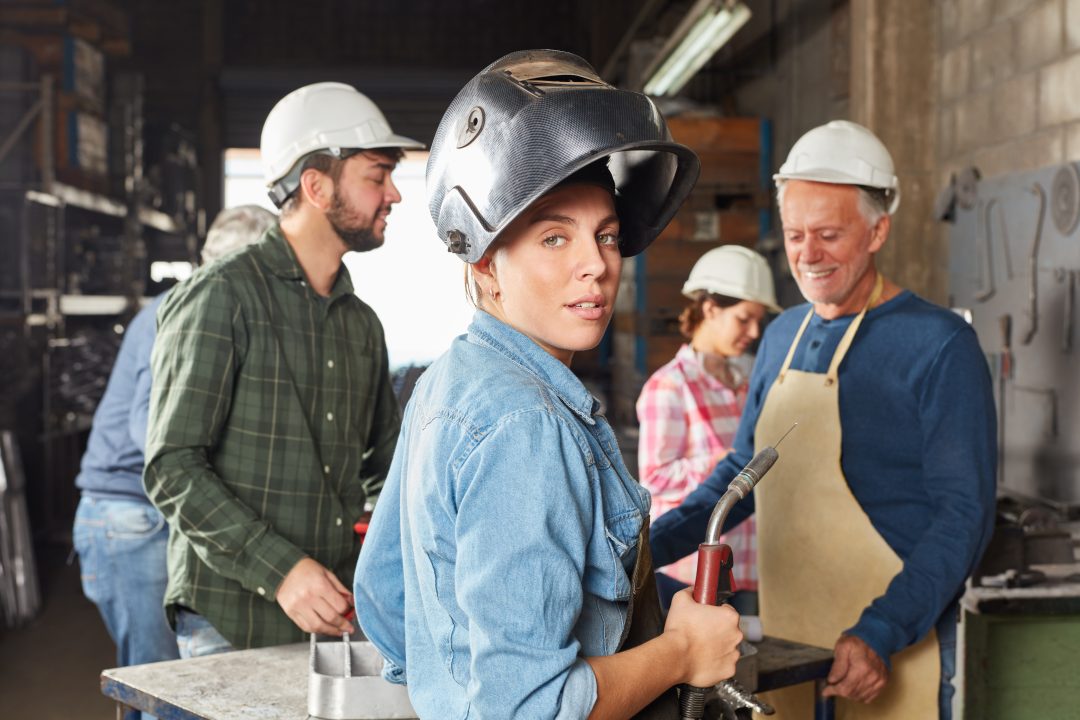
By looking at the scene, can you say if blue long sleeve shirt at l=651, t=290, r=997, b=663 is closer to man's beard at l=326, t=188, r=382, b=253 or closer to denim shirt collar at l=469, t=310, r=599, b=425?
man's beard at l=326, t=188, r=382, b=253

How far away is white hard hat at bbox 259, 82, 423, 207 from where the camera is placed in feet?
9.02

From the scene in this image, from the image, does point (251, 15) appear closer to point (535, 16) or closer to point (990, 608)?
point (535, 16)

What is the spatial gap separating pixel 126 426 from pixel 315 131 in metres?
1.61

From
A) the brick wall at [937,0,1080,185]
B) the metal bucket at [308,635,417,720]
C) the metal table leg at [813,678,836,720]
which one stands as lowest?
the metal table leg at [813,678,836,720]

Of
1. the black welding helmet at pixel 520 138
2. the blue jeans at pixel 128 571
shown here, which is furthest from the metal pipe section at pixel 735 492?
the blue jeans at pixel 128 571

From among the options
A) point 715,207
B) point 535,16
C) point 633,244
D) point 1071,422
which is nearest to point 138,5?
point 535,16

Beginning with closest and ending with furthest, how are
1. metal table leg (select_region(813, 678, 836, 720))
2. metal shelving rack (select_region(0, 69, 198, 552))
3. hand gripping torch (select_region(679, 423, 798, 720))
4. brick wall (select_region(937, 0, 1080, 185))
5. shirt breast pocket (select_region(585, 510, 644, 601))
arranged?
1. shirt breast pocket (select_region(585, 510, 644, 601))
2. hand gripping torch (select_region(679, 423, 798, 720))
3. metal table leg (select_region(813, 678, 836, 720))
4. brick wall (select_region(937, 0, 1080, 185))
5. metal shelving rack (select_region(0, 69, 198, 552))

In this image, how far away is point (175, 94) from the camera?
13.1 meters

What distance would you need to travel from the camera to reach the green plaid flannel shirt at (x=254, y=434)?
2.40 m

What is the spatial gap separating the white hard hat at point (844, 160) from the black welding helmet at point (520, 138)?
4.08 feet

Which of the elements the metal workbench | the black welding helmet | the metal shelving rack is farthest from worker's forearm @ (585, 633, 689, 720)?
the metal shelving rack

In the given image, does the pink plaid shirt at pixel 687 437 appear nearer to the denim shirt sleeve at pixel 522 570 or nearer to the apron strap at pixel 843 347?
the apron strap at pixel 843 347

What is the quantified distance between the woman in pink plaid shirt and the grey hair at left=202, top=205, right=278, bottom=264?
57.6 inches

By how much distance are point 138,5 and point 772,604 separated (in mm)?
12238
